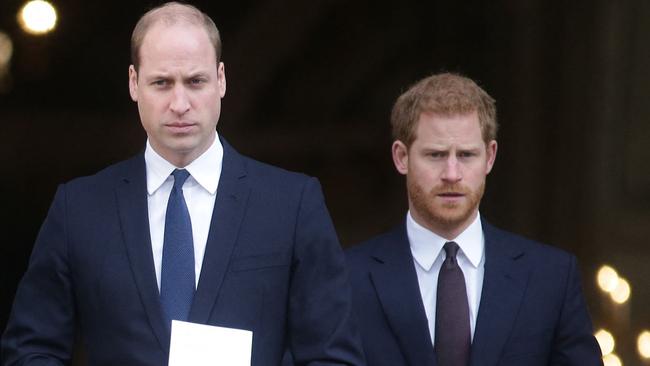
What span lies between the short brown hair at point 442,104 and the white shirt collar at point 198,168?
2.85ft

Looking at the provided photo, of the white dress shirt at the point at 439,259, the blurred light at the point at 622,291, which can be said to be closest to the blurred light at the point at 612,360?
the blurred light at the point at 622,291

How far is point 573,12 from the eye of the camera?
292 inches

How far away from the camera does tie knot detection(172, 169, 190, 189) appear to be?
461cm

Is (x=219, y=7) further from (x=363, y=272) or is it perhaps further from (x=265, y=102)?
(x=363, y=272)

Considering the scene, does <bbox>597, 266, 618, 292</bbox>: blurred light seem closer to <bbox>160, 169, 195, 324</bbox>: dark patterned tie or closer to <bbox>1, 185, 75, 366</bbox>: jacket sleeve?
<bbox>160, 169, 195, 324</bbox>: dark patterned tie

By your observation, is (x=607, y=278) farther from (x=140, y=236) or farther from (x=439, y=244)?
(x=140, y=236)

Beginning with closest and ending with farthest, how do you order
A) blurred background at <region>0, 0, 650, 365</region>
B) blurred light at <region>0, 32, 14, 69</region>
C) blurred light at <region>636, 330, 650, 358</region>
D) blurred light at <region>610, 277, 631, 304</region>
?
1. blurred light at <region>0, 32, 14, 69</region>
2. blurred background at <region>0, 0, 650, 365</region>
3. blurred light at <region>636, 330, 650, 358</region>
4. blurred light at <region>610, 277, 631, 304</region>

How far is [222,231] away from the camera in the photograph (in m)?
4.57

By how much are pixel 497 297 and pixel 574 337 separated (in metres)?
0.26

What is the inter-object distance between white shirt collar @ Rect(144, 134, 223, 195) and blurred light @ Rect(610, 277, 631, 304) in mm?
3125

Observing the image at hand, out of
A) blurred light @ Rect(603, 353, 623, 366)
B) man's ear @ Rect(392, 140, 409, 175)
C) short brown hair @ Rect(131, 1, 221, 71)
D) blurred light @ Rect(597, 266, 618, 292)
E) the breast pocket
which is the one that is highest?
short brown hair @ Rect(131, 1, 221, 71)

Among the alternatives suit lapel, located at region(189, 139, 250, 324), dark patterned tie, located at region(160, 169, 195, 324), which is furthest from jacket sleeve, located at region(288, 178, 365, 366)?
dark patterned tie, located at region(160, 169, 195, 324)

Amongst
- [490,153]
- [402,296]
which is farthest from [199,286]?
[490,153]

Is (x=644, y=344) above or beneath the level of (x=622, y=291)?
beneath
